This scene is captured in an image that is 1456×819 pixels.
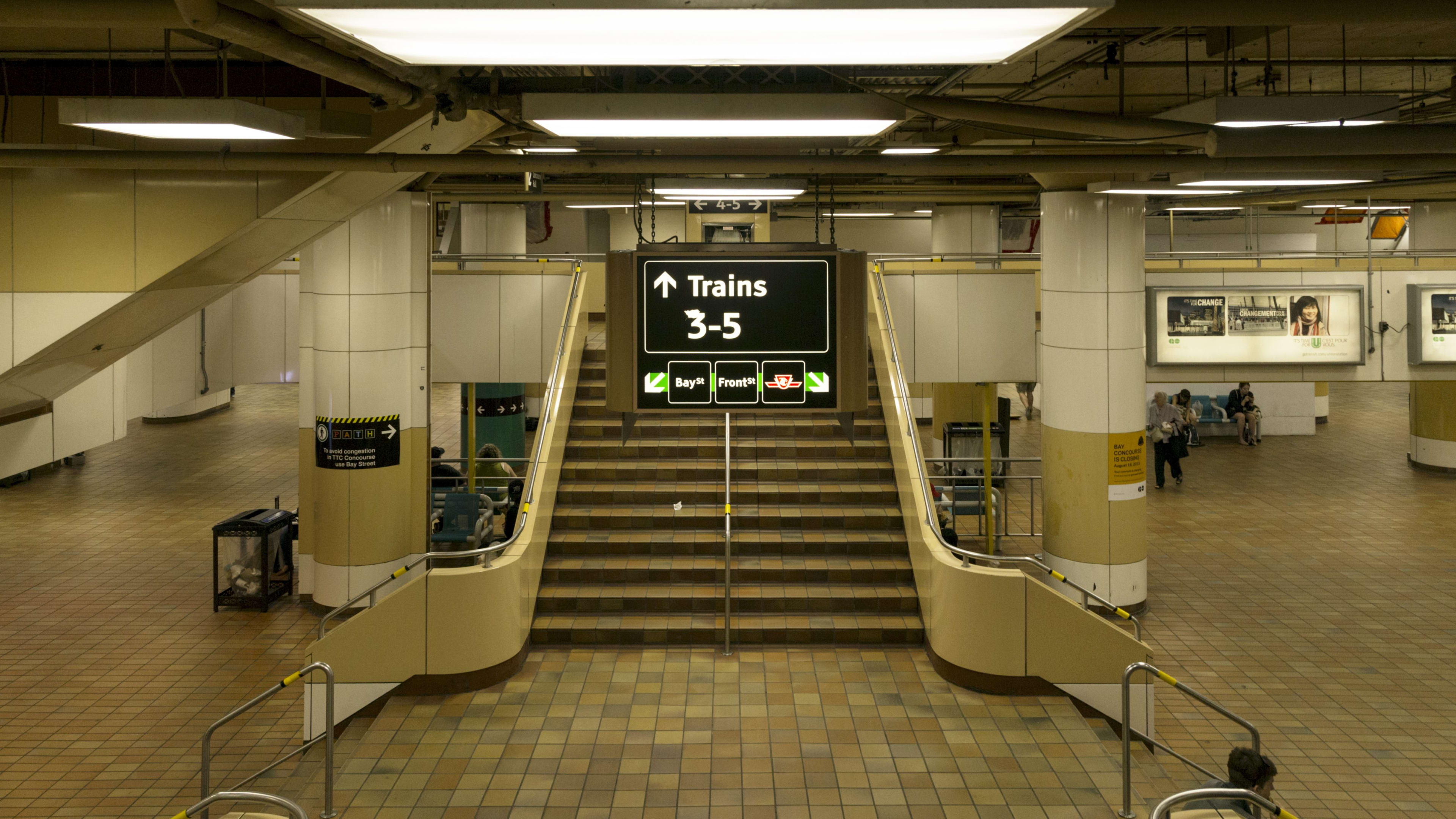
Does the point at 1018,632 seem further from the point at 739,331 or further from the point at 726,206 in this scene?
the point at 726,206

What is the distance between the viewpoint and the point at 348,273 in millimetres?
10406

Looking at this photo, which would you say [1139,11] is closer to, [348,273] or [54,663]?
[348,273]

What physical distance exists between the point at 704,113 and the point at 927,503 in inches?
266

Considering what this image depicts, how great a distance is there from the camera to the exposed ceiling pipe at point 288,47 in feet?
11.6

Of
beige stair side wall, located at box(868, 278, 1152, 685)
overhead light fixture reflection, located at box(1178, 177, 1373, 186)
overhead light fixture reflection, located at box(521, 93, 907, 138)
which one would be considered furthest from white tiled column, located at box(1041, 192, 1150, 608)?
overhead light fixture reflection, located at box(521, 93, 907, 138)

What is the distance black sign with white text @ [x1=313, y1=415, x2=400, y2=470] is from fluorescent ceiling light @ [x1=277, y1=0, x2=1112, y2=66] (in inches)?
343

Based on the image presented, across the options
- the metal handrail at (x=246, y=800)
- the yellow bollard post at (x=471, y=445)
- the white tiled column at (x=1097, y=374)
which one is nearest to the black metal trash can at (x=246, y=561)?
the yellow bollard post at (x=471, y=445)

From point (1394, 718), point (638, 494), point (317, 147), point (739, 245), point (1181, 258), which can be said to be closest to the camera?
point (739, 245)

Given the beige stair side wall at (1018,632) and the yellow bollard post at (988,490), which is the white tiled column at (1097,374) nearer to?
the yellow bollard post at (988,490)

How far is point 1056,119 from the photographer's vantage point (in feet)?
18.8

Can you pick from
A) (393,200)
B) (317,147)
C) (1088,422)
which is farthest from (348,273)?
(1088,422)

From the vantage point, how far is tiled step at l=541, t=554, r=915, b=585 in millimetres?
9742

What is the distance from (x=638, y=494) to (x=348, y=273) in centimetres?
362

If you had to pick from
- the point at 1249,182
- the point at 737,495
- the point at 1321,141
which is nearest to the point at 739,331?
the point at 1321,141
